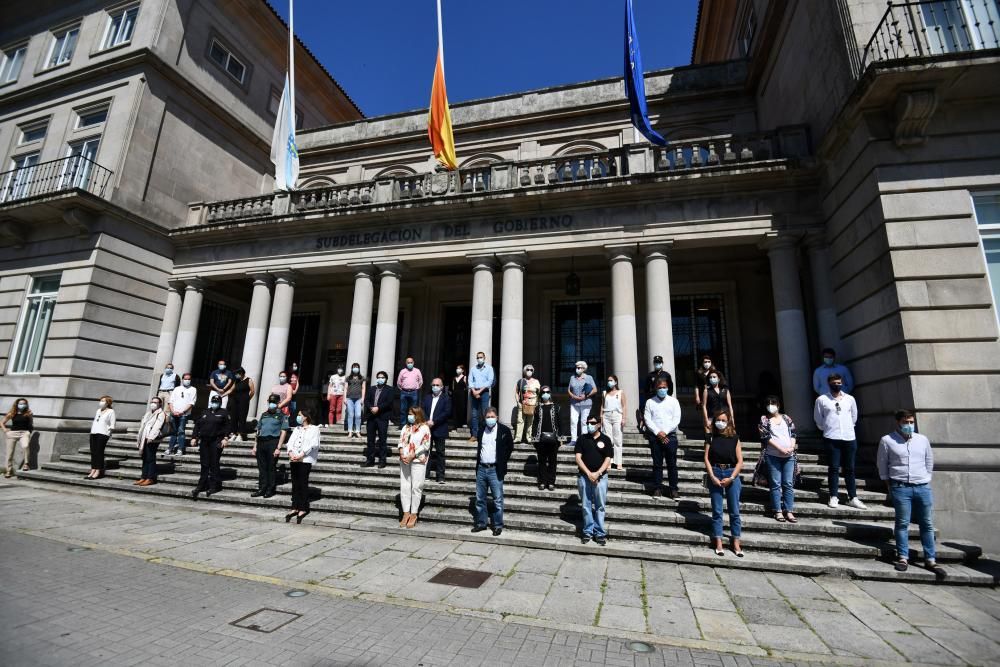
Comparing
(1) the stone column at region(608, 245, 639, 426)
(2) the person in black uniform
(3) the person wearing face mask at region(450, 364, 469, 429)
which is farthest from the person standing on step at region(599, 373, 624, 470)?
(2) the person in black uniform

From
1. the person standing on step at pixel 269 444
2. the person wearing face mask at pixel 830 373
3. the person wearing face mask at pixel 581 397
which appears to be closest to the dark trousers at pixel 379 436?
the person standing on step at pixel 269 444

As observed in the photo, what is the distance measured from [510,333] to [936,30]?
393 inches

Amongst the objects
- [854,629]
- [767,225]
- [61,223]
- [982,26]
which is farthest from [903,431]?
[61,223]

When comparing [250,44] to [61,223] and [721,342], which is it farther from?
[721,342]

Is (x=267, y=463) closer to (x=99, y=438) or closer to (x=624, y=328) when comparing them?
(x=99, y=438)

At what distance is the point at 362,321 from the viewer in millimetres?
13164

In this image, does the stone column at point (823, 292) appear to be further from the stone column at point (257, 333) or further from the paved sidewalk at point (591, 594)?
the stone column at point (257, 333)

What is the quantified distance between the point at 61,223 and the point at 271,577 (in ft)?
50.7

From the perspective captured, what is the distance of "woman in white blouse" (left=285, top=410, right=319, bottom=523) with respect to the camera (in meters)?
7.89

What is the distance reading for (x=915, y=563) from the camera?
5.86 m

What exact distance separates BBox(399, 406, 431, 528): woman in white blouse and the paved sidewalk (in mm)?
417

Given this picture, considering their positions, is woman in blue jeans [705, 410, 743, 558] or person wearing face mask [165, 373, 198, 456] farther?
person wearing face mask [165, 373, 198, 456]

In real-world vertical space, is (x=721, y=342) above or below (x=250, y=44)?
below

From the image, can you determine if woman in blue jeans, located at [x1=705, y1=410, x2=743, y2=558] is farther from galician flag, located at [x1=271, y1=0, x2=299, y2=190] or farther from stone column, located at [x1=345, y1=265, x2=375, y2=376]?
galician flag, located at [x1=271, y1=0, x2=299, y2=190]
